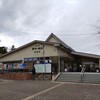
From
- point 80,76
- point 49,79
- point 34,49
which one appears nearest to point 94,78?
point 80,76

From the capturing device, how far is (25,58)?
3772cm

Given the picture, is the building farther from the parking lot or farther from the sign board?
the parking lot

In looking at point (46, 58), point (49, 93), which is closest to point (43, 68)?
point (46, 58)

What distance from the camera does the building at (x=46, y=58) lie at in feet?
108

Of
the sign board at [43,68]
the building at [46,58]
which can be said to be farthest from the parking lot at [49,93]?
the building at [46,58]

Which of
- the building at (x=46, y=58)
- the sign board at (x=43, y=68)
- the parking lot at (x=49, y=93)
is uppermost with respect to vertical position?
the building at (x=46, y=58)

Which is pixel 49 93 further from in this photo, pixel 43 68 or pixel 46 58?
pixel 46 58

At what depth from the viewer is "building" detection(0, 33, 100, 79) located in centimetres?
3297

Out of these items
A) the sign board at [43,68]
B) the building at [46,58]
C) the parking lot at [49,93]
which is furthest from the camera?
the building at [46,58]

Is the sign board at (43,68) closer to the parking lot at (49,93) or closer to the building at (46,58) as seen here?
the building at (46,58)

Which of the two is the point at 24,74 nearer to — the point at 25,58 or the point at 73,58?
the point at 25,58

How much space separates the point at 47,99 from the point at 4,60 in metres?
28.0

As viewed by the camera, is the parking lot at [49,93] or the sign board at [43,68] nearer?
the parking lot at [49,93]

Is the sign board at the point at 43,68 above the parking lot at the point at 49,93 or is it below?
above
